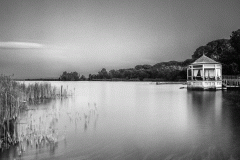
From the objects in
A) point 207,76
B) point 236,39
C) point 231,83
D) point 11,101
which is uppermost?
point 236,39

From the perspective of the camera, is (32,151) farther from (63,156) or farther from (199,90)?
(199,90)

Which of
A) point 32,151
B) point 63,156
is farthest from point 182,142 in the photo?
point 32,151

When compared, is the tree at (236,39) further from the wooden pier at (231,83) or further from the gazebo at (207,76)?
the gazebo at (207,76)

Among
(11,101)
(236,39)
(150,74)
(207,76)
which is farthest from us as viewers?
(150,74)

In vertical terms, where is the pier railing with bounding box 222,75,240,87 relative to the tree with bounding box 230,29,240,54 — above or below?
below

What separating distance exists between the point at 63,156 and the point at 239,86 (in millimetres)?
37816

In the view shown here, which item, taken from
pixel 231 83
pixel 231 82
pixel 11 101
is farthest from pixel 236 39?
pixel 11 101

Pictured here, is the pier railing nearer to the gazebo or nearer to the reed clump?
the gazebo

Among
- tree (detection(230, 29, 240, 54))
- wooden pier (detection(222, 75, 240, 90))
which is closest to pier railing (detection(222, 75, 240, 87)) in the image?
wooden pier (detection(222, 75, 240, 90))

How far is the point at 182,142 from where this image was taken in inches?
353

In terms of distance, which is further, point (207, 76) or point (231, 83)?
point (231, 83)

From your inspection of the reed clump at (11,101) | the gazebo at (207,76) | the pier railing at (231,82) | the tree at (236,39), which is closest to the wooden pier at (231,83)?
the pier railing at (231,82)

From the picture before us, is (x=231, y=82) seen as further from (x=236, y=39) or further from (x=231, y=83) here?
(x=236, y=39)

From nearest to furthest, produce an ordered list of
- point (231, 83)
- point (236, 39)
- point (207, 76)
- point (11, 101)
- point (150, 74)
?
point (11, 101) → point (207, 76) → point (231, 83) → point (236, 39) → point (150, 74)
